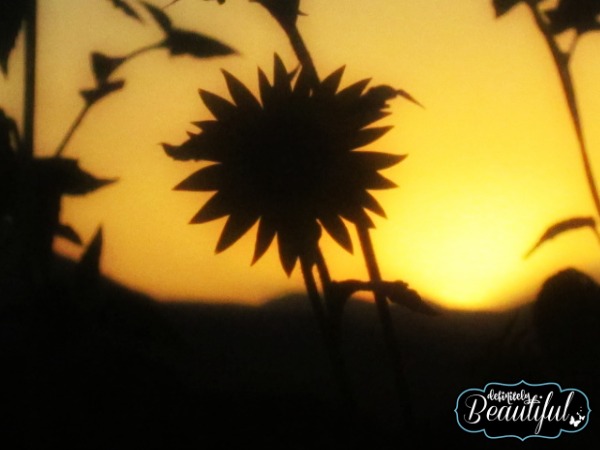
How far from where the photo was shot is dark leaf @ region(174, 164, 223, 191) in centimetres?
71

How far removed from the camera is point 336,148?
71cm

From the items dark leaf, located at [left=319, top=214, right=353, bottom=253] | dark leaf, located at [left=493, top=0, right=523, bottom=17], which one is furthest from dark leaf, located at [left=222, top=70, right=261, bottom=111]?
dark leaf, located at [left=493, top=0, right=523, bottom=17]

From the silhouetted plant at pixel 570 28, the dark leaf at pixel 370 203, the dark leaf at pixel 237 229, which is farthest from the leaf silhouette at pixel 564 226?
the dark leaf at pixel 237 229

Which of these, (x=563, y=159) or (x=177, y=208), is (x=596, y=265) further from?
(x=177, y=208)

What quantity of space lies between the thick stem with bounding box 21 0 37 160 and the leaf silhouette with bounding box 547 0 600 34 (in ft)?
1.52

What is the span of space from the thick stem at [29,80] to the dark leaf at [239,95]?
19cm

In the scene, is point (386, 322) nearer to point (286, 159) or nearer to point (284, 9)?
point (286, 159)

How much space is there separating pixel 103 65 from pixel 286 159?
0.65 ft

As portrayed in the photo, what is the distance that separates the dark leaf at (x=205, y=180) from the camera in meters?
0.71

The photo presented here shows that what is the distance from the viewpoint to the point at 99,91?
757 millimetres

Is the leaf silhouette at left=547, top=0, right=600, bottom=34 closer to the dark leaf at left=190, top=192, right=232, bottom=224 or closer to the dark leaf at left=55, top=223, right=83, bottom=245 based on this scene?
the dark leaf at left=190, top=192, right=232, bottom=224

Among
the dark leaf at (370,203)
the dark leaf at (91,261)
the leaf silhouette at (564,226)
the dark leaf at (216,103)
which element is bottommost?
the dark leaf at (91,261)

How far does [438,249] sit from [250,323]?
0.19 metres

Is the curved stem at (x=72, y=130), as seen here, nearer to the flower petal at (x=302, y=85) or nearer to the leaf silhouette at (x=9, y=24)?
the leaf silhouette at (x=9, y=24)
